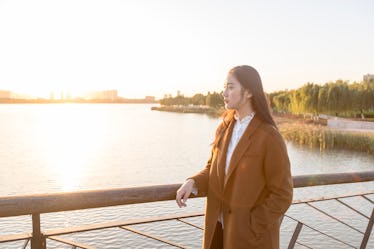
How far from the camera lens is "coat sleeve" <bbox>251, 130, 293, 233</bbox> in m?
2.13

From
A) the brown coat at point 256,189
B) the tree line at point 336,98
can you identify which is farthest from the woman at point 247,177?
the tree line at point 336,98

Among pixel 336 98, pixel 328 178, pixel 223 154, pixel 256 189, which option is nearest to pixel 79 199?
pixel 223 154

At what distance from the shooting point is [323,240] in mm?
15891

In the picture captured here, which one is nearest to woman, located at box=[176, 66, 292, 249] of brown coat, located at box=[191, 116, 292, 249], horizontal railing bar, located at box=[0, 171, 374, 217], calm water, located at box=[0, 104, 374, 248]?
brown coat, located at box=[191, 116, 292, 249]

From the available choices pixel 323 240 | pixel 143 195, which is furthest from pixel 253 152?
pixel 323 240

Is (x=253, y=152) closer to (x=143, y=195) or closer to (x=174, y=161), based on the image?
(x=143, y=195)

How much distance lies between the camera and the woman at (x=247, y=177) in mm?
2158

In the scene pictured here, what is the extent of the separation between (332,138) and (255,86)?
41349 mm

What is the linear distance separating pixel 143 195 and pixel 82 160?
34653mm

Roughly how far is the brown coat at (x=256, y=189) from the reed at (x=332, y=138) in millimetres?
37132

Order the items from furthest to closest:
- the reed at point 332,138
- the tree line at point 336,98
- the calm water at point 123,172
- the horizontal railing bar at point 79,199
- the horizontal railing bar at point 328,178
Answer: the tree line at point 336,98, the reed at point 332,138, the calm water at point 123,172, the horizontal railing bar at point 328,178, the horizontal railing bar at point 79,199

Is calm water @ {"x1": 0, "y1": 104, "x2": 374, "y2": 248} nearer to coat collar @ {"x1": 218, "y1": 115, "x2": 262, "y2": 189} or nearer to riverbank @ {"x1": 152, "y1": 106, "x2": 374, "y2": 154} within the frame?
riverbank @ {"x1": 152, "y1": 106, "x2": 374, "y2": 154}

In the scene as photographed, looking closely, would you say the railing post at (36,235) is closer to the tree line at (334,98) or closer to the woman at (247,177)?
the woman at (247,177)

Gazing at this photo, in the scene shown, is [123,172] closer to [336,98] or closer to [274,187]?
[274,187]
